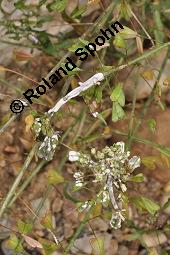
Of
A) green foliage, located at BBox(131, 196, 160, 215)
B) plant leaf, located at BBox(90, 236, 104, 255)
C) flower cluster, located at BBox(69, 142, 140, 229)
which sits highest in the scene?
flower cluster, located at BBox(69, 142, 140, 229)

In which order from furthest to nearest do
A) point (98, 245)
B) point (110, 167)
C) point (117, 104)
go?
point (98, 245) → point (117, 104) → point (110, 167)

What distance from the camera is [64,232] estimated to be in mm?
2037

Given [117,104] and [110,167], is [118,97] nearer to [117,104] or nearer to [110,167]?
[117,104]

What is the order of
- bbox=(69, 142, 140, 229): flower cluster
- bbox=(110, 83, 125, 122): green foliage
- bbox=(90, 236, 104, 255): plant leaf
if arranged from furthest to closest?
1. bbox=(90, 236, 104, 255): plant leaf
2. bbox=(110, 83, 125, 122): green foliage
3. bbox=(69, 142, 140, 229): flower cluster

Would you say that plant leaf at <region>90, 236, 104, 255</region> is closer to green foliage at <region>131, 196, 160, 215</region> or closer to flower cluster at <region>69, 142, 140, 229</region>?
green foliage at <region>131, 196, 160, 215</region>

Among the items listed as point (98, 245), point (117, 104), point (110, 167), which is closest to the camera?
point (110, 167)

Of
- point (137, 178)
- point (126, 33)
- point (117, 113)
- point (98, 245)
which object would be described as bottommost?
point (98, 245)

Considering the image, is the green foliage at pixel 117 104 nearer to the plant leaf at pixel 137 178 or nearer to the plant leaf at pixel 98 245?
the plant leaf at pixel 137 178

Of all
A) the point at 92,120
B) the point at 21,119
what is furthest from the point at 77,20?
the point at 21,119

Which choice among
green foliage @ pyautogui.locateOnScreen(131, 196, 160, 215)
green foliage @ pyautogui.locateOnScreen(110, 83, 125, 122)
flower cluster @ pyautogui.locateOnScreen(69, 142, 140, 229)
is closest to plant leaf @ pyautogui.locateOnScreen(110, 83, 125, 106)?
green foliage @ pyautogui.locateOnScreen(110, 83, 125, 122)

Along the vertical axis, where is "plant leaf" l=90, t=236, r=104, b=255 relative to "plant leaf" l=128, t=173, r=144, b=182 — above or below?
below

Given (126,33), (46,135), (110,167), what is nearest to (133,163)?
(110,167)

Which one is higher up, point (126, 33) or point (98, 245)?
point (126, 33)

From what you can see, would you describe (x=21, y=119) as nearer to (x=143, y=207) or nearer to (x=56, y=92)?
(x=56, y=92)
